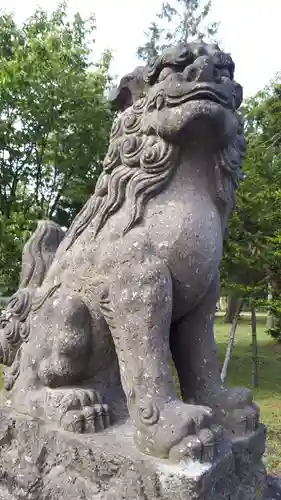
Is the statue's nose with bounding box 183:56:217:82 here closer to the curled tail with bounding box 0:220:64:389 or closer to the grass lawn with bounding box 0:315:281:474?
the curled tail with bounding box 0:220:64:389

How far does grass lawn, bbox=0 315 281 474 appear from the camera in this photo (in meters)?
5.16

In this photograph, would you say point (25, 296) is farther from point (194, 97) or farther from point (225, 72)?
point (225, 72)

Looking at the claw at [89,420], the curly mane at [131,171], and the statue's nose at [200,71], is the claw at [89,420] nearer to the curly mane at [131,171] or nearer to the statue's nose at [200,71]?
the curly mane at [131,171]

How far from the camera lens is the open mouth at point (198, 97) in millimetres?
1809

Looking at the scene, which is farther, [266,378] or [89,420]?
[266,378]

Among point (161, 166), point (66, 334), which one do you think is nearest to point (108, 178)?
point (161, 166)

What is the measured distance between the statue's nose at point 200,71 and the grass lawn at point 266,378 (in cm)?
361

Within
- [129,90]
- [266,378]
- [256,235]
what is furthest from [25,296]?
[266,378]

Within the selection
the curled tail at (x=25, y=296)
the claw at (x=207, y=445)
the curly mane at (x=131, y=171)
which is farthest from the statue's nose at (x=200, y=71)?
the claw at (x=207, y=445)

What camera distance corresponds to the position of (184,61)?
187 cm

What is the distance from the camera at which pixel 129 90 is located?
2.16 meters

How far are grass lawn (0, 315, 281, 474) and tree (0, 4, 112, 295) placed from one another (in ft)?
13.5

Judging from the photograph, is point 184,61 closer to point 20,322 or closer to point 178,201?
point 178,201

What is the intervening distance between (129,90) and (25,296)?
3.44ft
